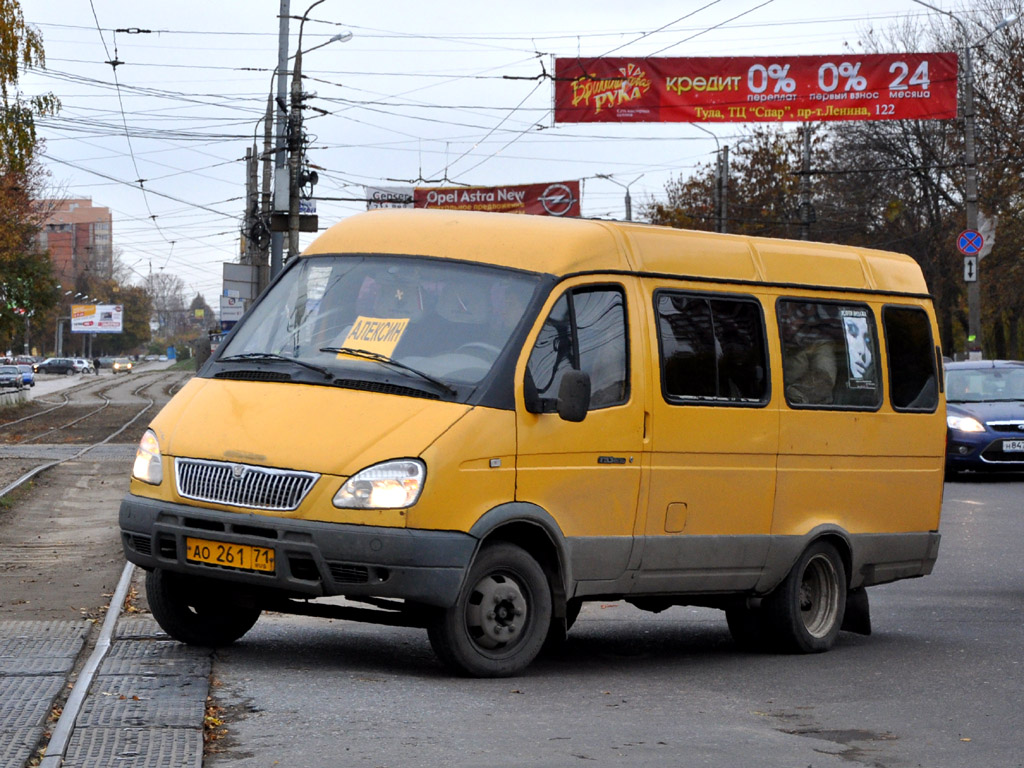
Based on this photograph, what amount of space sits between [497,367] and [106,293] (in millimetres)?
171737

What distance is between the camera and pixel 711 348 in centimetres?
831

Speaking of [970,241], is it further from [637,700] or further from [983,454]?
[637,700]

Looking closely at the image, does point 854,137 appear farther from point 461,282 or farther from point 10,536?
point 461,282

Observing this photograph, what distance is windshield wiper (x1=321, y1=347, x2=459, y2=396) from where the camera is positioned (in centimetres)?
707

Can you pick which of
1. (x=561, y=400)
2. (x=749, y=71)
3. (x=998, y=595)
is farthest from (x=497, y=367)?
(x=749, y=71)

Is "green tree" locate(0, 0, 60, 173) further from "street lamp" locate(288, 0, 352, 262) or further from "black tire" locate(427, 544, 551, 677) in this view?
"black tire" locate(427, 544, 551, 677)

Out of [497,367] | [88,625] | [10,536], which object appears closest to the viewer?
[497,367]

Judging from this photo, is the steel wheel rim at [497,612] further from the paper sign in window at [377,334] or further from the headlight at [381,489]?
the paper sign in window at [377,334]

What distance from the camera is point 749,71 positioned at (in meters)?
29.2

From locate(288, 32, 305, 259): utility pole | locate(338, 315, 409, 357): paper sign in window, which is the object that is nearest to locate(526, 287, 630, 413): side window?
locate(338, 315, 409, 357): paper sign in window

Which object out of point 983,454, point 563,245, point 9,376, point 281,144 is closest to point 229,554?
point 563,245

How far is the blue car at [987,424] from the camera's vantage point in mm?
20641

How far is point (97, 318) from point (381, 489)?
15381cm

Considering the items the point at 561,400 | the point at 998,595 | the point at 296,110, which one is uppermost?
the point at 296,110
